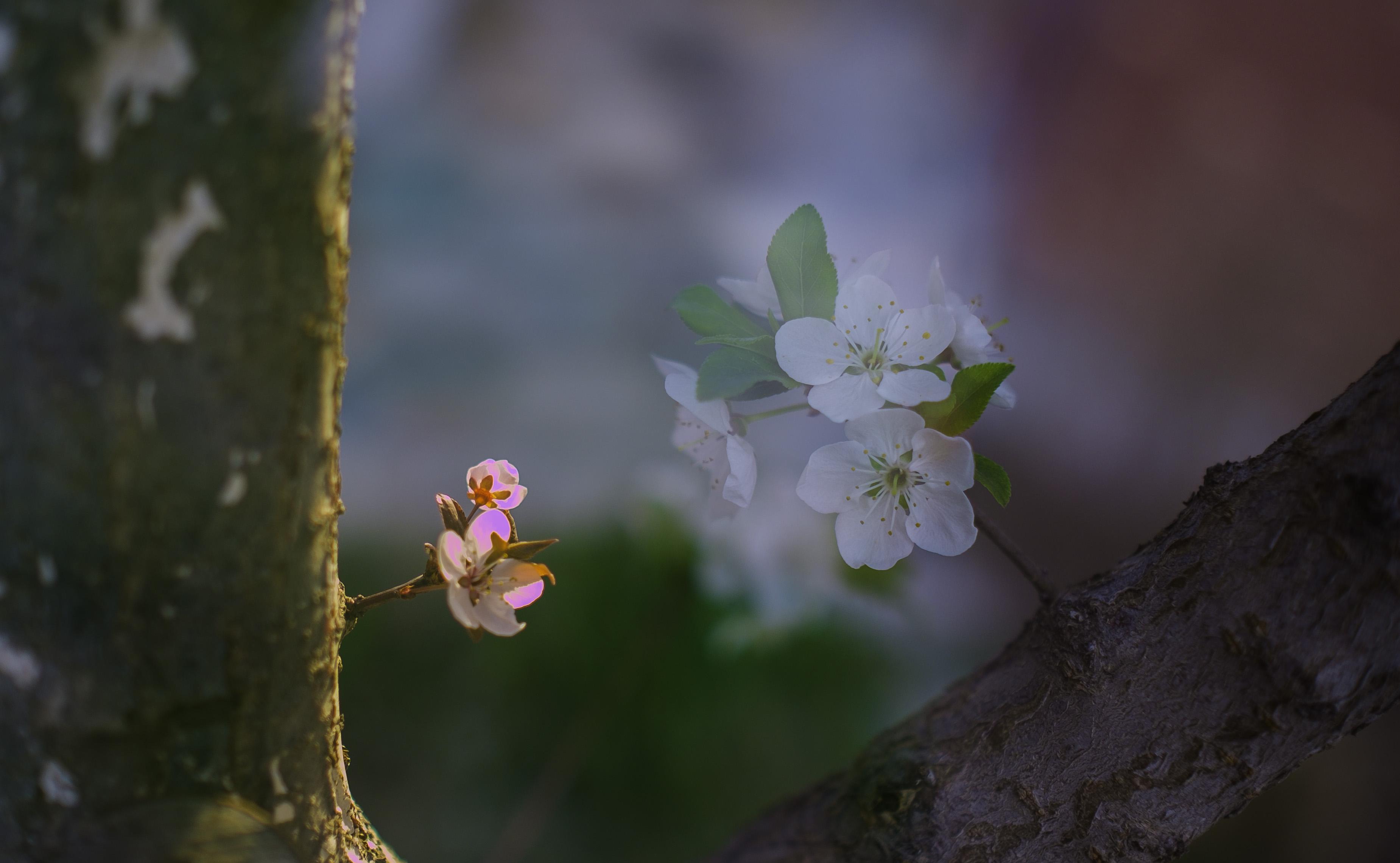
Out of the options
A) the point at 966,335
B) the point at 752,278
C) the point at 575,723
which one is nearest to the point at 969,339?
the point at 966,335

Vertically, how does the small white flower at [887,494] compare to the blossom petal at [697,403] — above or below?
below

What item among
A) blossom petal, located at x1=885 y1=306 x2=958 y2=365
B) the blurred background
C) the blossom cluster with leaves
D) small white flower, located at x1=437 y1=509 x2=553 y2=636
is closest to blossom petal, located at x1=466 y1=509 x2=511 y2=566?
small white flower, located at x1=437 y1=509 x2=553 y2=636

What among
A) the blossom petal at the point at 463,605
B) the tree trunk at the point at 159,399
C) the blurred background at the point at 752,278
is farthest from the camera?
the blurred background at the point at 752,278

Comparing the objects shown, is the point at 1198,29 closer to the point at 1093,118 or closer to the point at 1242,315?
the point at 1093,118

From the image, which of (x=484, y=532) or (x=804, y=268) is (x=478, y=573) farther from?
(x=804, y=268)

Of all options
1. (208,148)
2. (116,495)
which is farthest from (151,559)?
(208,148)

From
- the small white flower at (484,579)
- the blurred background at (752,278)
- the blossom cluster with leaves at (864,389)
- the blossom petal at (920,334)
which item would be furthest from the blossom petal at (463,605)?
the blurred background at (752,278)

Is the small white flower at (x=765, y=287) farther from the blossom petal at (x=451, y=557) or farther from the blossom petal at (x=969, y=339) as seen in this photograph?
the blossom petal at (x=451, y=557)

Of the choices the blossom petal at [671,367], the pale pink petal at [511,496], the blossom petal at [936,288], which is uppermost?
the blossom petal at [671,367]
